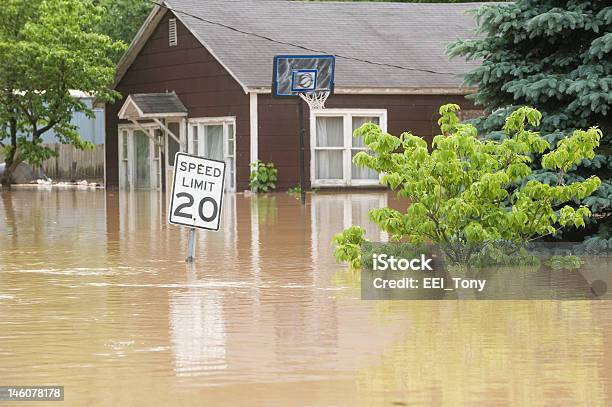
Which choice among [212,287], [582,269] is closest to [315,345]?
[212,287]

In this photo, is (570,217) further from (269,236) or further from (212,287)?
(269,236)

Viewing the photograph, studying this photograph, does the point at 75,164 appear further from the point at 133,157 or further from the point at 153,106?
the point at 153,106

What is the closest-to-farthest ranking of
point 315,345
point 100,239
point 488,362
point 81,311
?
point 488,362, point 315,345, point 81,311, point 100,239

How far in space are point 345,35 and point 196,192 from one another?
2985cm

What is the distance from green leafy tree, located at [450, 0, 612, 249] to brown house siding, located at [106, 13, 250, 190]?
25.0m

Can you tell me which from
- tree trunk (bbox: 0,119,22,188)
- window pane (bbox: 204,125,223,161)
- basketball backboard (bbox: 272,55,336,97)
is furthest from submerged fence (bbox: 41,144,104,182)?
basketball backboard (bbox: 272,55,336,97)

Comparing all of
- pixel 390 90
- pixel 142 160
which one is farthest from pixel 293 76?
pixel 142 160

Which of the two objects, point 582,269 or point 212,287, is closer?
point 212,287

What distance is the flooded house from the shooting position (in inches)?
1708

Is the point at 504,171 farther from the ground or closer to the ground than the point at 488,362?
farther from the ground

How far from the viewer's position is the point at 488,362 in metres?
10.0

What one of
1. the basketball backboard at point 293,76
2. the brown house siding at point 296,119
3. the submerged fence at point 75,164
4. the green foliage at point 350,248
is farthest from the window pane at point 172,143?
the green foliage at point 350,248

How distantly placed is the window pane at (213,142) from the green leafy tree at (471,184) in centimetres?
2944

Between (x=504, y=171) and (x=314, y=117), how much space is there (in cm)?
2917
